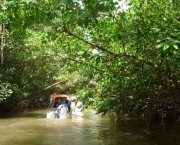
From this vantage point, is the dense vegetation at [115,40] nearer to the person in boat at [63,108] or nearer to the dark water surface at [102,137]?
the dark water surface at [102,137]

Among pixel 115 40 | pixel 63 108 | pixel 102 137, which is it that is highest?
pixel 115 40

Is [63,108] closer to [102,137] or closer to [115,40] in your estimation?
[102,137]

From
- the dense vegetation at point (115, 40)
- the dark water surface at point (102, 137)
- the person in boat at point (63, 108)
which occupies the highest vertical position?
the dense vegetation at point (115, 40)

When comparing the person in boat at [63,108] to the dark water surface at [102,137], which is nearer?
the dark water surface at [102,137]

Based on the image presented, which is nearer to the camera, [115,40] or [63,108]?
[115,40]

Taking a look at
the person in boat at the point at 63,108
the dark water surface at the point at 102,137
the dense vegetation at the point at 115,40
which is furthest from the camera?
the person in boat at the point at 63,108

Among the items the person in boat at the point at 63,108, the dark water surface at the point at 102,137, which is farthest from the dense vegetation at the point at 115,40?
the person in boat at the point at 63,108

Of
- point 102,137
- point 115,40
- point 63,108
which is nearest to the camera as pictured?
point 115,40

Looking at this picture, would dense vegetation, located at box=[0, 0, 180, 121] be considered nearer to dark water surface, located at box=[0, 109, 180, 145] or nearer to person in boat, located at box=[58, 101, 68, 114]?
dark water surface, located at box=[0, 109, 180, 145]

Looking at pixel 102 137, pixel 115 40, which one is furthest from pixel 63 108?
pixel 115 40

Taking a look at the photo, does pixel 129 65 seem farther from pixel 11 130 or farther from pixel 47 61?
pixel 47 61

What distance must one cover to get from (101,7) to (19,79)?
1818 centimetres

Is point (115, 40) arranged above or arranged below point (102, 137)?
above

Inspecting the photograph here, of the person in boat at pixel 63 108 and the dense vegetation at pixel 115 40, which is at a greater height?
the dense vegetation at pixel 115 40
